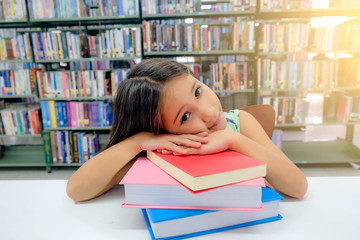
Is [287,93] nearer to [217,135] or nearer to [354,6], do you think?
[354,6]

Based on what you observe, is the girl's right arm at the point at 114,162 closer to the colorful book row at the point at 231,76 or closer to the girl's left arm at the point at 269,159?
the girl's left arm at the point at 269,159

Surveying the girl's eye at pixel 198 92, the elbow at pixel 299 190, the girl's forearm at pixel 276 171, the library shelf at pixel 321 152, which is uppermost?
the girl's eye at pixel 198 92

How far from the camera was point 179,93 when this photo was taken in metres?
0.67

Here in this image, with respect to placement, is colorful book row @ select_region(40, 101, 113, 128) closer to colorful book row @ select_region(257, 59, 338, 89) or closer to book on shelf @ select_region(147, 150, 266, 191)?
colorful book row @ select_region(257, 59, 338, 89)

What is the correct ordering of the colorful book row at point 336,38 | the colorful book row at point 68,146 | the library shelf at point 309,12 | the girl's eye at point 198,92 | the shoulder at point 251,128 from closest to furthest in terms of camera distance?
the girl's eye at point 198,92
the shoulder at point 251,128
the library shelf at point 309,12
the colorful book row at point 336,38
the colorful book row at point 68,146

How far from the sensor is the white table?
19.2 inches

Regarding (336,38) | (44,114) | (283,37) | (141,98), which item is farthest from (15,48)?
(336,38)

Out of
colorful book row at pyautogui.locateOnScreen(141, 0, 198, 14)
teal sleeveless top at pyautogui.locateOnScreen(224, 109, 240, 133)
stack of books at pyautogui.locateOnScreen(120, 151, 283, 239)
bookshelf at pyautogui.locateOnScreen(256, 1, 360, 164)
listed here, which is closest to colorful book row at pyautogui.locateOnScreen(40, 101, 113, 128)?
colorful book row at pyautogui.locateOnScreen(141, 0, 198, 14)

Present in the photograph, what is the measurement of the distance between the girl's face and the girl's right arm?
41 mm

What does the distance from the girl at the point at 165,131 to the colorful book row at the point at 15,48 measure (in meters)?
2.51

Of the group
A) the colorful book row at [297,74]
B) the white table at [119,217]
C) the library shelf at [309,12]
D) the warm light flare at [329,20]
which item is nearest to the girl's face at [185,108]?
the white table at [119,217]

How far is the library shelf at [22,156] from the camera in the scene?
2857 millimetres

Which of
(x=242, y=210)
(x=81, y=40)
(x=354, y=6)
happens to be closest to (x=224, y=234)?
(x=242, y=210)

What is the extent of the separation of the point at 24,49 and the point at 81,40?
0.65 m
